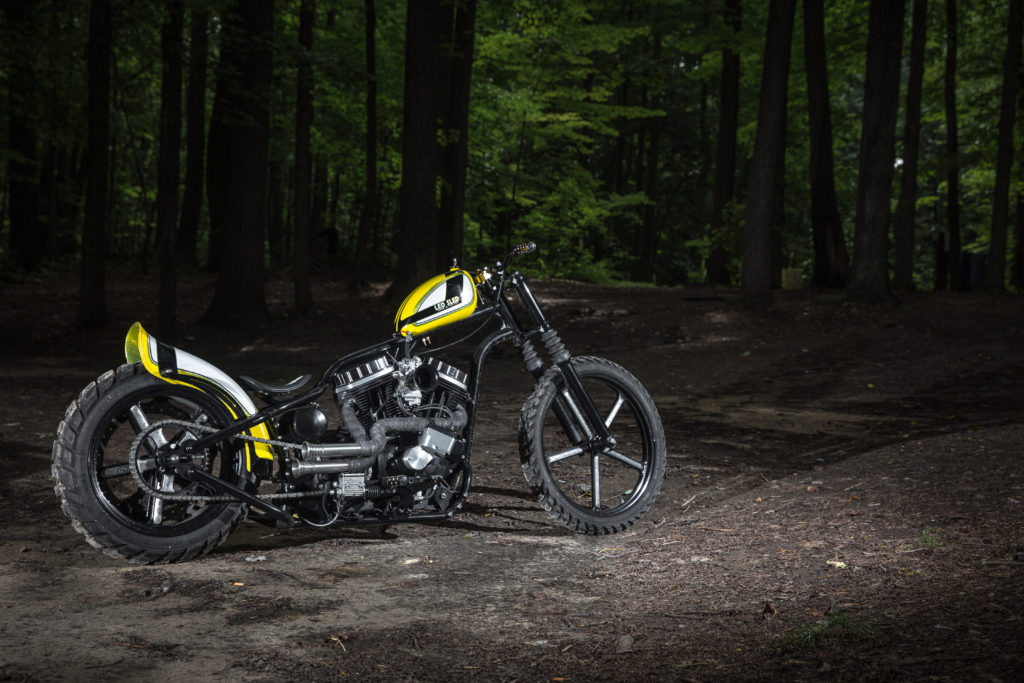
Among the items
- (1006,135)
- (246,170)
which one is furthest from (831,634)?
(1006,135)

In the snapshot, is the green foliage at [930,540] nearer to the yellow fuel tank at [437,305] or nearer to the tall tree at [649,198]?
the yellow fuel tank at [437,305]

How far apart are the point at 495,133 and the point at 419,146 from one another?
33.5ft

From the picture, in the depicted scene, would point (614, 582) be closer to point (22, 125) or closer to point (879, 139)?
point (879, 139)

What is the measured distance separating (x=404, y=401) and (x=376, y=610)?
127 centimetres

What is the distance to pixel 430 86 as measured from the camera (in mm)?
16609

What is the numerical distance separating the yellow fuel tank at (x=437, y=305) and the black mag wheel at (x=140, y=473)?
3.26ft

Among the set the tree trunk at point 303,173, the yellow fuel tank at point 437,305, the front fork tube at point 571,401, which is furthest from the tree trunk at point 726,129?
the yellow fuel tank at point 437,305

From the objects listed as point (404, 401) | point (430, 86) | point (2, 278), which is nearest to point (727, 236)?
point (430, 86)

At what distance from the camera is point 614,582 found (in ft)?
14.0

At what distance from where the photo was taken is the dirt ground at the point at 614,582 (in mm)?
3238

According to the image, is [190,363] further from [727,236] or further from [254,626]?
[727,236]

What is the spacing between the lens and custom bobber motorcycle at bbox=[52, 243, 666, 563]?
436 cm

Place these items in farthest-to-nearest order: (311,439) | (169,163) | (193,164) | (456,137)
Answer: (193,164), (456,137), (169,163), (311,439)

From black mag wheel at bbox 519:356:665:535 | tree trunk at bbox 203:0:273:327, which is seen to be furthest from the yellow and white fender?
tree trunk at bbox 203:0:273:327
